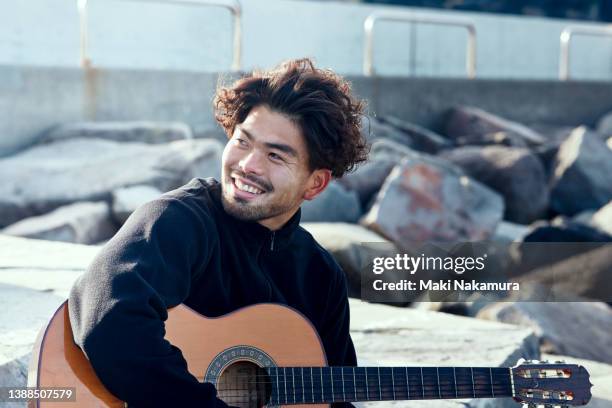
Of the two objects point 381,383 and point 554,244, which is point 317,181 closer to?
point 381,383

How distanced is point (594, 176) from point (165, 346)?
685 centimetres

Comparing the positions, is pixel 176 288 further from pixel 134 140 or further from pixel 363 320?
pixel 134 140

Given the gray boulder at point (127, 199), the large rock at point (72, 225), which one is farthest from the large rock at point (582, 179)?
the large rock at point (72, 225)

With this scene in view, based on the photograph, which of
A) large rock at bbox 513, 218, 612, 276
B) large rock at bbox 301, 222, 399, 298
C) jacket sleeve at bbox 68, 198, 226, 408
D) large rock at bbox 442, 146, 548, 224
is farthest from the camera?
large rock at bbox 442, 146, 548, 224

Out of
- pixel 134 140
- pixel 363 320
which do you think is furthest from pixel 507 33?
pixel 363 320

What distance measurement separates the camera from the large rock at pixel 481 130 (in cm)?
938

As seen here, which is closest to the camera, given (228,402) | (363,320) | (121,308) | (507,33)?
(121,308)

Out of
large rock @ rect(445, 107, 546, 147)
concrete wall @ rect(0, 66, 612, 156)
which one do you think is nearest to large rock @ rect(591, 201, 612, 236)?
concrete wall @ rect(0, 66, 612, 156)

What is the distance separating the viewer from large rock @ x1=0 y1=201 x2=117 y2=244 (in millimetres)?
5664

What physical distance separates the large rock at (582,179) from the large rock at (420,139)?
1026mm

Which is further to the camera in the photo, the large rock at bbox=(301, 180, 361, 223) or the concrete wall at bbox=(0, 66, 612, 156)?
the concrete wall at bbox=(0, 66, 612, 156)

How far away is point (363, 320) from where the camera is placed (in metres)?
4.41

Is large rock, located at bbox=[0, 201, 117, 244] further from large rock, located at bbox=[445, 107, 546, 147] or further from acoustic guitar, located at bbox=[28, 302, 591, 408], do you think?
large rock, located at bbox=[445, 107, 546, 147]

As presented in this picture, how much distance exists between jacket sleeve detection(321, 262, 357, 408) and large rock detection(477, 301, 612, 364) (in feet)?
6.12
